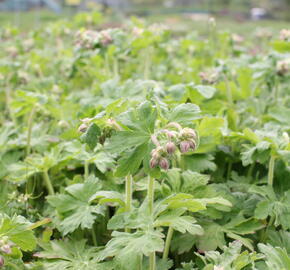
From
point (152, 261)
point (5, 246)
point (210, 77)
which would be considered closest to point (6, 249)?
point (5, 246)

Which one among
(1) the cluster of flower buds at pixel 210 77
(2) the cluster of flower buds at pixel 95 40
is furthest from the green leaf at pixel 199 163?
(2) the cluster of flower buds at pixel 95 40

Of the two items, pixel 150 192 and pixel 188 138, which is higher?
pixel 188 138

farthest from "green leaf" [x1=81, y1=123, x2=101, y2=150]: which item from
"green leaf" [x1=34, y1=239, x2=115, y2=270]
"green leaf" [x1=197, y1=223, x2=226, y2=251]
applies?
"green leaf" [x1=197, y1=223, x2=226, y2=251]

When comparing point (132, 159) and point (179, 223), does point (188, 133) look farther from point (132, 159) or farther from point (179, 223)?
point (179, 223)

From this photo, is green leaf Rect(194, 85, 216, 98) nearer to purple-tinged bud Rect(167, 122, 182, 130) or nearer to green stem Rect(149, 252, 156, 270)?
purple-tinged bud Rect(167, 122, 182, 130)

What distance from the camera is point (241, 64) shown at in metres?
3.36

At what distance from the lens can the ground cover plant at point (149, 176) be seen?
1455mm

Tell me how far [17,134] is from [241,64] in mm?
1752

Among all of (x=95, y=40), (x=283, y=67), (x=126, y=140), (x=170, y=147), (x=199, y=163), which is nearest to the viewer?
(x=170, y=147)

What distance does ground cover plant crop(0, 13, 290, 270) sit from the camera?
4.77 feet

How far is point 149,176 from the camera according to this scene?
4.91ft

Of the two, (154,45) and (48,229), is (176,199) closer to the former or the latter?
(48,229)

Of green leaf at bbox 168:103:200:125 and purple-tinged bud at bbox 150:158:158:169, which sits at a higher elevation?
green leaf at bbox 168:103:200:125

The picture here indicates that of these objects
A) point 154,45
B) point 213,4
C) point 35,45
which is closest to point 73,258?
point 154,45
